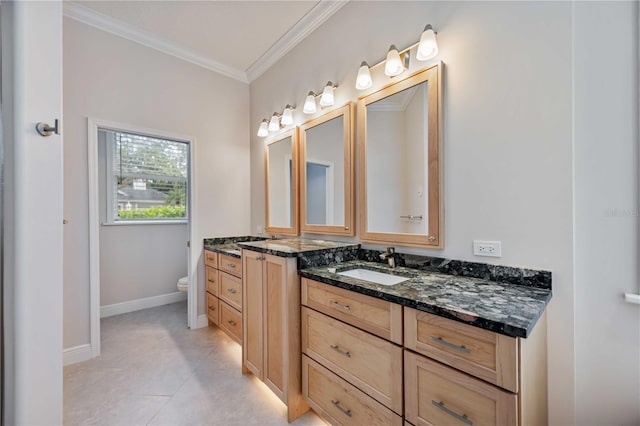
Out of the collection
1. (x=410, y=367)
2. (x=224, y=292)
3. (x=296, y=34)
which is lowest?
(x=224, y=292)

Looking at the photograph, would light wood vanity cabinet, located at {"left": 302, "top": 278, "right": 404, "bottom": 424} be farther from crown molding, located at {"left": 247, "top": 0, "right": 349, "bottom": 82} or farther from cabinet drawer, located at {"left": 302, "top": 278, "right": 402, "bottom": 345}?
crown molding, located at {"left": 247, "top": 0, "right": 349, "bottom": 82}

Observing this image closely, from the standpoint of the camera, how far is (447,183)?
154 cm

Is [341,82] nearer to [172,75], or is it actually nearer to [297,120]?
[297,120]

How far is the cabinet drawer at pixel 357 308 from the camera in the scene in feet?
3.81

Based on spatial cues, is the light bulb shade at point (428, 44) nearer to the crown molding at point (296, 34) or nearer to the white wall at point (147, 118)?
the crown molding at point (296, 34)

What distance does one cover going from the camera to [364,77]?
72.6 inches

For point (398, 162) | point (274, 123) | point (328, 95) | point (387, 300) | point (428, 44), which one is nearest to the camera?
point (387, 300)

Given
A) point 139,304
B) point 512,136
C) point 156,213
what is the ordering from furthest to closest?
point 156,213, point 139,304, point 512,136

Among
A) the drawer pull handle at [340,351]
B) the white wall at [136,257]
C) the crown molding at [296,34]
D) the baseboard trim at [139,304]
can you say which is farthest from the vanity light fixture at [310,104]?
the baseboard trim at [139,304]

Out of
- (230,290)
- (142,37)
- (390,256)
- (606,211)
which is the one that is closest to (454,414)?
(390,256)

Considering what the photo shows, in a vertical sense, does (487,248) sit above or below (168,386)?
above

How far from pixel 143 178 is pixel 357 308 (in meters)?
3.54

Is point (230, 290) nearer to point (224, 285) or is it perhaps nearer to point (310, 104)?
point (224, 285)

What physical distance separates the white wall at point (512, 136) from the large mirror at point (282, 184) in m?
1.28
